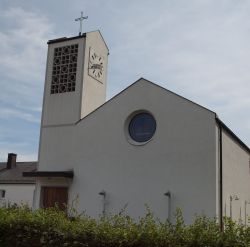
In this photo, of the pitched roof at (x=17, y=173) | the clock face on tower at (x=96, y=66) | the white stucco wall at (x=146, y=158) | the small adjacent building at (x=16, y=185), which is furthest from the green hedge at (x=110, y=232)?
the pitched roof at (x=17, y=173)

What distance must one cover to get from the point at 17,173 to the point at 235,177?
2540 cm

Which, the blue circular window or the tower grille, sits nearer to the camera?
the blue circular window

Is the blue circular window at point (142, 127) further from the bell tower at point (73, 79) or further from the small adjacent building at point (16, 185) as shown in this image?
the small adjacent building at point (16, 185)

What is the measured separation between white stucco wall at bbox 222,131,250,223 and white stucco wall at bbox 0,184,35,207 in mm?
19222

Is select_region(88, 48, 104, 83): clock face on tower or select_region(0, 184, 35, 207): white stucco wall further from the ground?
select_region(88, 48, 104, 83): clock face on tower

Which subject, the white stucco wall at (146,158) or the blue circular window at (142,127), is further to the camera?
the blue circular window at (142,127)

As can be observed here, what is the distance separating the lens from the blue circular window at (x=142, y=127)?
18.8m

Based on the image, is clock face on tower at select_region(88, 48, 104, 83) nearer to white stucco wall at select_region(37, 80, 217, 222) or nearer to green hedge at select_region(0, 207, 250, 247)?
white stucco wall at select_region(37, 80, 217, 222)

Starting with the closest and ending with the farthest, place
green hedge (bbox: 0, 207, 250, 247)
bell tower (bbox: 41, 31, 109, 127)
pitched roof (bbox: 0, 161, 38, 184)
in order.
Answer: green hedge (bbox: 0, 207, 250, 247) → bell tower (bbox: 41, 31, 109, 127) → pitched roof (bbox: 0, 161, 38, 184)

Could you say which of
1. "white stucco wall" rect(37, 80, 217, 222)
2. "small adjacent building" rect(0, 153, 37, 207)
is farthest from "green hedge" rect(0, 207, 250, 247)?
"small adjacent building" rect(0, 153, 37, 207)

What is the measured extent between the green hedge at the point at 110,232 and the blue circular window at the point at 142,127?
8885 millimetres

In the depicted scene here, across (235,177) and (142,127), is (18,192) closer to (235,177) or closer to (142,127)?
(142,127)

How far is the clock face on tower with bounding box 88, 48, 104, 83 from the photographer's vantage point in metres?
22.5

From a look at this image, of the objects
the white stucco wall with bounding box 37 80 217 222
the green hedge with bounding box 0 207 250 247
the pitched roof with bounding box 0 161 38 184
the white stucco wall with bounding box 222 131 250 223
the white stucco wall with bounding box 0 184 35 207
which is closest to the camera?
the green hedge with bounding box 0 207 250 247
